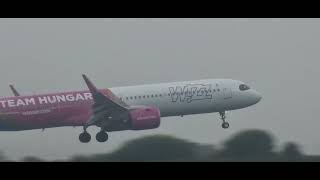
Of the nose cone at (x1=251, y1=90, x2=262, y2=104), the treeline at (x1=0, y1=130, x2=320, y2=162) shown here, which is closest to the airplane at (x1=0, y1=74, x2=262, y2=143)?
the nose cone at (x1=251, y1=90, x2=262, y2=104)

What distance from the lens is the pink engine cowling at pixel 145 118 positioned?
2151 inches

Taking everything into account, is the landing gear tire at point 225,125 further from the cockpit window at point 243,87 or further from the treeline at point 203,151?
the treeline at point 203,151

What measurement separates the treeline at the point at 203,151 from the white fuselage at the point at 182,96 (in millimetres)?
18346

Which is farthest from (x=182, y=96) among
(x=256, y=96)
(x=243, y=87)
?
(x=256, y=96)

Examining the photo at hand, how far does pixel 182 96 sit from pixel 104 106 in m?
5.64

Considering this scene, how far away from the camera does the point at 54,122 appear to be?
184ft

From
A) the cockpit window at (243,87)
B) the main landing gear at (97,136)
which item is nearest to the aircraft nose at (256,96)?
the cockpit window at (243,87)

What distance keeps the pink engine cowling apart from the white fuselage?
1.84 metres
